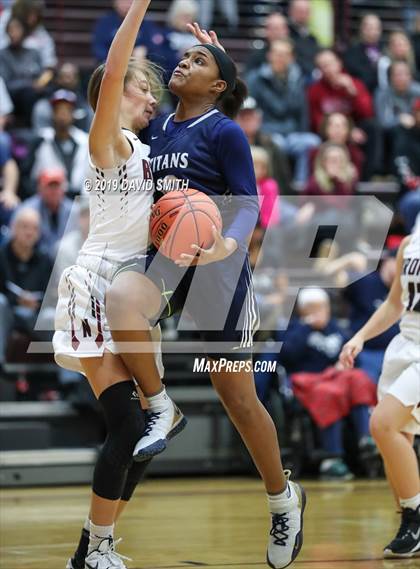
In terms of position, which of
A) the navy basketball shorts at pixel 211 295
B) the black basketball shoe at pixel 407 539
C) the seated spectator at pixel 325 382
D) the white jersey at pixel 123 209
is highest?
the white jersey at pixel 123 209

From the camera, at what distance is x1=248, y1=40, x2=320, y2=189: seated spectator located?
1299cm

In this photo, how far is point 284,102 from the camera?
522 inches

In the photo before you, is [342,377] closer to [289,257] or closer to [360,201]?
[289,257]

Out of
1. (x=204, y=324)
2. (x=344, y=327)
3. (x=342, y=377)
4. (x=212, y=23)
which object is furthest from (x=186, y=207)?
(x=212, y=23)

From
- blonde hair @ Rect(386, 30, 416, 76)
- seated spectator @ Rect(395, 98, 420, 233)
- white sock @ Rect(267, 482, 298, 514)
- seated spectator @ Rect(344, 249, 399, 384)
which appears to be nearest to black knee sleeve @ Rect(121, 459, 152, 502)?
white sock @ Rect(267, 482, 298, 514)

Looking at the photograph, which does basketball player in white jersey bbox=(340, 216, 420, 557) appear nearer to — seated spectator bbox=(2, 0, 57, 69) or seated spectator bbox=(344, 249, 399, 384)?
seated spectator bbox=(344, 249, 399, 384)

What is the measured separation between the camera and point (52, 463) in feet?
31.3

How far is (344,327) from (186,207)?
6.33 metres

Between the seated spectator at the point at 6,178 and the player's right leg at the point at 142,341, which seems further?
the seated spectator at the point at 6,178

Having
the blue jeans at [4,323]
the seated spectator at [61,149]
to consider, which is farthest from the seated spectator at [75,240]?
the seated spectator at [61,149]

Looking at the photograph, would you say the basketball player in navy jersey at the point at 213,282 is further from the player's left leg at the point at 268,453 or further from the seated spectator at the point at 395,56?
the seated spectator at the point at 395,56

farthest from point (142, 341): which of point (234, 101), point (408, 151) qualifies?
point (408, 151)

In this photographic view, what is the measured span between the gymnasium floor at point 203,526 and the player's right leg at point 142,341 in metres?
0.93

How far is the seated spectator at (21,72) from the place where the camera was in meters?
12.3
